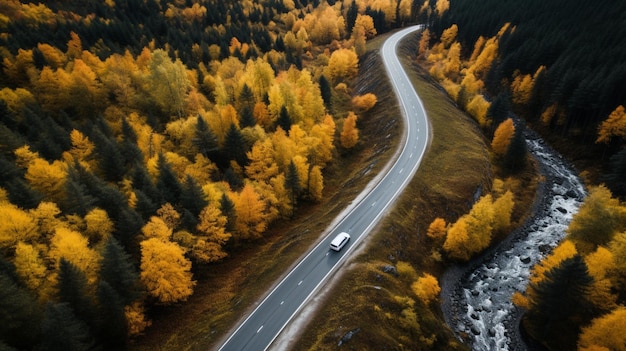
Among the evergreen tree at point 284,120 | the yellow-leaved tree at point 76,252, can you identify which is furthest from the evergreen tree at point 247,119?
the yellow-leaved tree at point 76,252

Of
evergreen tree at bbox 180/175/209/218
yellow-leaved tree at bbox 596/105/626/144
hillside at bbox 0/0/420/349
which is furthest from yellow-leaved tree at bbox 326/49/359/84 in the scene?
evergreen tree at bbox 180/175/209/218

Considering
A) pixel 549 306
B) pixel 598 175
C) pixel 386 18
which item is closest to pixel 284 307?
pixel 549 306

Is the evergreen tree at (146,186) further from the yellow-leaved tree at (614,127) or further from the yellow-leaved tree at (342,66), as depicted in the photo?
the yellow-leaved tree at (614,127)

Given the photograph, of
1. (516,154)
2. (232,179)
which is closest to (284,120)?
(232,179)

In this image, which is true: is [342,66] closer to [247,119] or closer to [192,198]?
[247,119]

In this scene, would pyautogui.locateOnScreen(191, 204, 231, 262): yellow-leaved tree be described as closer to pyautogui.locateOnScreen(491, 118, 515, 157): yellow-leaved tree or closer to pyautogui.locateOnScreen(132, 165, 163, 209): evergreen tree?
pyautogui.locateOnScreen(132, 165, 163, 209): evergreen tree

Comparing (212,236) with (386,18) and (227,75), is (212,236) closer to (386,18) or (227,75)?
(227,75)
